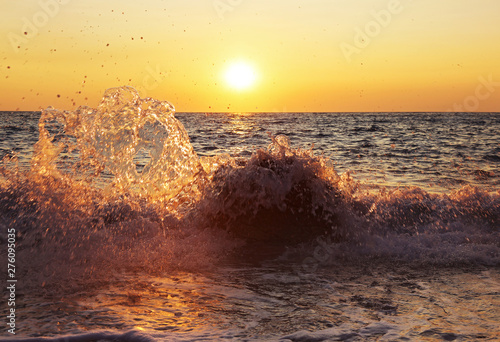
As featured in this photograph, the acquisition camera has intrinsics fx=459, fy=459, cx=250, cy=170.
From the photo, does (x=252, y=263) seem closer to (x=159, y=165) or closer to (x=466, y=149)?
(x=159, y=165)

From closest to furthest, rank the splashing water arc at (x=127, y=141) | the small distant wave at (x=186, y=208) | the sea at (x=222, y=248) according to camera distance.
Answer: the sea at (x=222, y=248)
the small distant wave at (x=186, y=208)
the splashing water arc at (x=127, y=141)

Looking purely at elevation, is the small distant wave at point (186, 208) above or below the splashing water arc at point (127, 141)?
below

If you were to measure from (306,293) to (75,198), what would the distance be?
4.57 meters

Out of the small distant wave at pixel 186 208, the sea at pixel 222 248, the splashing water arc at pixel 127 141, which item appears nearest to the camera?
the sea at pixel 222 248

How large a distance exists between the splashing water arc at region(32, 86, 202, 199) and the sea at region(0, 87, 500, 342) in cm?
2

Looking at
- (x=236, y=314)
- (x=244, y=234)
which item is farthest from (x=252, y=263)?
(x=236, y=314)

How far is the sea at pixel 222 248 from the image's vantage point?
12.0ft

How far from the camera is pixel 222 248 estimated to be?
6.32 meters

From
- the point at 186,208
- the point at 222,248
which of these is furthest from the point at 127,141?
the point at 222,248

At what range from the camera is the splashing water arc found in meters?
8.33

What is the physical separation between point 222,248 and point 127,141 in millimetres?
3258

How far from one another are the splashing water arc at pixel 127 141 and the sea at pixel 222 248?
25 millimetres

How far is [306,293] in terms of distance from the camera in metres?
4.41

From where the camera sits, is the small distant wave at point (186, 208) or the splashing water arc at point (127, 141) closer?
the small distant wave at point (186, 208)
